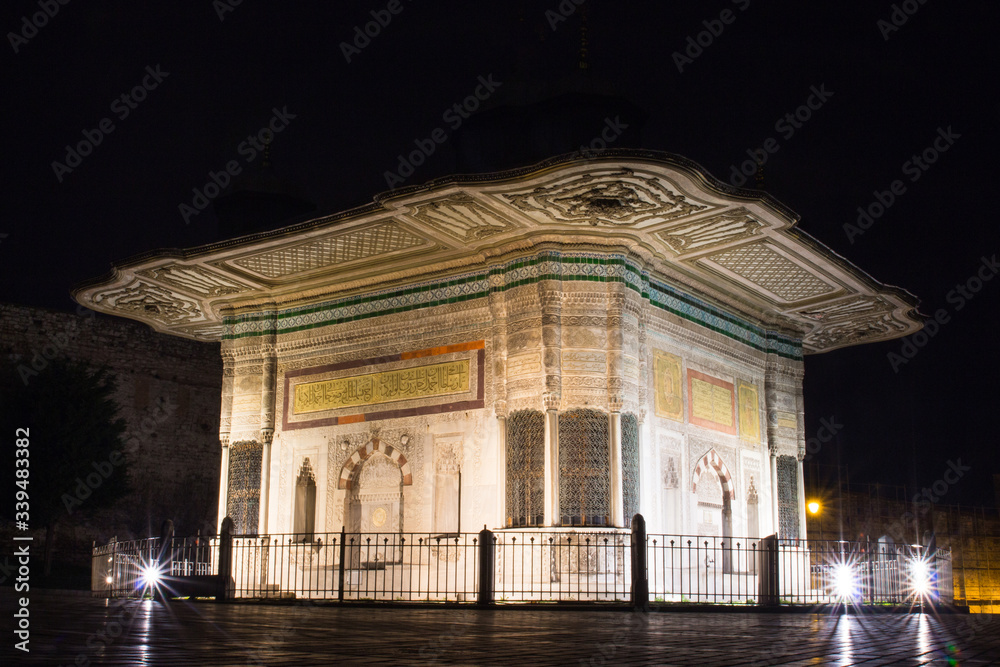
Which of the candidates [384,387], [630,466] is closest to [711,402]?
[630,466]

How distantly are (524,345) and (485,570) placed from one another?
7.02 ft

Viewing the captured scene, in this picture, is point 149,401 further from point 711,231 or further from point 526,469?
point 711,231

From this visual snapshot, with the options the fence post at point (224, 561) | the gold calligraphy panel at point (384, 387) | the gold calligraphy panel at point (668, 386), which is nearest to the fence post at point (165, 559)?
the fence post at point (224, 561)

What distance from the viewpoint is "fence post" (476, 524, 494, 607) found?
8273 mm

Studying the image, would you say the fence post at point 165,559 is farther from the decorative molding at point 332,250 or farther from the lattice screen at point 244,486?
the decorative molding at point 332,250

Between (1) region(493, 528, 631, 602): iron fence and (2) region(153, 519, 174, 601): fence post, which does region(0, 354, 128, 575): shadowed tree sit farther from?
(1) region(493, 528, 631, 602): iron fence

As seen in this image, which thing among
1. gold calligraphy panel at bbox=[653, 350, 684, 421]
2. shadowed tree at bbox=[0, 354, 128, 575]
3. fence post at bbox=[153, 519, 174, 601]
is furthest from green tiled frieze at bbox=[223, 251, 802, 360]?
shadowed tree at bbox=[0, 354, 128, 575]

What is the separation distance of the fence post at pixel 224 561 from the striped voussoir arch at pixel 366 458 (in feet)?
4.30

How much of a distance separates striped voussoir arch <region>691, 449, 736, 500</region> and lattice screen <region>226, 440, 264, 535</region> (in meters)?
4.66

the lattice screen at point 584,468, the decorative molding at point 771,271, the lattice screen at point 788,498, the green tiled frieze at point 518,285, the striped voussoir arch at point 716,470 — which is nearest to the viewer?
the lattice screen at point 584,468

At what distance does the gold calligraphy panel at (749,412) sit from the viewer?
11.6 metres

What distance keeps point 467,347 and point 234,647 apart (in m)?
6.37

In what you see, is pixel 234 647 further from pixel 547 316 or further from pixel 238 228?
pixel 238 228

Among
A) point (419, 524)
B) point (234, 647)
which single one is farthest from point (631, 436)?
point (234, 647)
